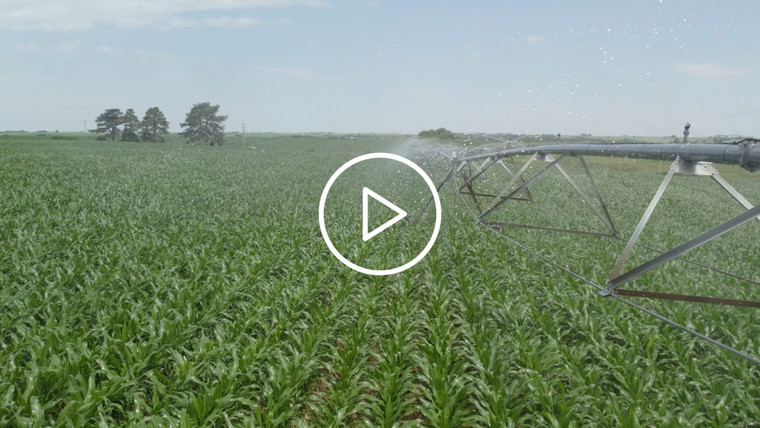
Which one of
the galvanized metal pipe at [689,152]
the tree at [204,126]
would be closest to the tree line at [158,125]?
the tree at [204,126]

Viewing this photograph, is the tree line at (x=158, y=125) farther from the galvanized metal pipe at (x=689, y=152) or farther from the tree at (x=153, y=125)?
the galvanized metal pipe at (x=689, y=152)

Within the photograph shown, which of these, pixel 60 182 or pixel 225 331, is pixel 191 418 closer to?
pixel 225 331

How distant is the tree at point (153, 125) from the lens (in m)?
70.9

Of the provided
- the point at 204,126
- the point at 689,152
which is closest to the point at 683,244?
the point at 689,152

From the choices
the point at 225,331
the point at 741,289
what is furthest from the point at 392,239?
the point at 741,289

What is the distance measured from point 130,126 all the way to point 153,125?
10.9 feet

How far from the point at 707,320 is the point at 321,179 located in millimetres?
17403

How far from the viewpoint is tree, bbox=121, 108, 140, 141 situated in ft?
228

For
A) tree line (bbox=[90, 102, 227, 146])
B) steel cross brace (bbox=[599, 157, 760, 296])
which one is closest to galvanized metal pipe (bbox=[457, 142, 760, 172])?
steel cross brace (bbox=[599, 157, 760, 296])

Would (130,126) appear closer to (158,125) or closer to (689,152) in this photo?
(158,125)

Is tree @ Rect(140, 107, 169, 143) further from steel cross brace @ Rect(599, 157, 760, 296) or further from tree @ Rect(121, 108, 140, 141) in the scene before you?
steel cross brace @ Rect(599, 157, 760, 296)

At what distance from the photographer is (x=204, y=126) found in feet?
220

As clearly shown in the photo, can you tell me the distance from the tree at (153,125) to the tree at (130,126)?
3.61 feet

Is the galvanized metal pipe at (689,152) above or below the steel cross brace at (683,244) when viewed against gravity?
above
